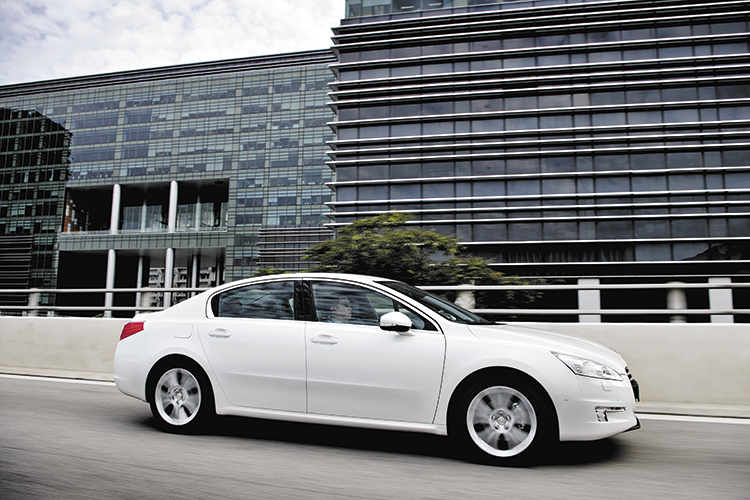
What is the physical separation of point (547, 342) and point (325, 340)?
65.8 inches

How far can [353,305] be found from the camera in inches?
171

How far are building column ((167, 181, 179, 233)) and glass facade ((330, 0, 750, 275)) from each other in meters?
30.1

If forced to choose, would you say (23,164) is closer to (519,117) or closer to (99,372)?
(519,117)

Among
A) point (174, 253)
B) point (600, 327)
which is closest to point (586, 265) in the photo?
point (600, 327)

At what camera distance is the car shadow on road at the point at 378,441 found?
3928mm

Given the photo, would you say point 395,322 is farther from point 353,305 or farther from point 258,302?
point 258,302

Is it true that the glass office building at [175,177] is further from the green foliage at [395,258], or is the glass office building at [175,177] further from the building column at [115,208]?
the green foliage at [395,258]

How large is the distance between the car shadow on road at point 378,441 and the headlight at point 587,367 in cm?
55

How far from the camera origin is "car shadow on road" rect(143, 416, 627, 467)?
3.93 meters

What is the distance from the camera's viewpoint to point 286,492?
3.14 metres

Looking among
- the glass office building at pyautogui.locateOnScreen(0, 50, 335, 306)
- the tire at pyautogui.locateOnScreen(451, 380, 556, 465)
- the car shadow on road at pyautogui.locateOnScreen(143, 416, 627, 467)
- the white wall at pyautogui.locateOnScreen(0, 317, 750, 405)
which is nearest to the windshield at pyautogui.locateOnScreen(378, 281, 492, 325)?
the tire at pyautogui.locateOnScreen(451, 380, 556, 465)

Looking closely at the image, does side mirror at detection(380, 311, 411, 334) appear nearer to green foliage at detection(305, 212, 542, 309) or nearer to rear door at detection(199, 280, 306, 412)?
rear door at detection(199, 280, 306, 412)

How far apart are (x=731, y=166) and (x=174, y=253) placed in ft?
188

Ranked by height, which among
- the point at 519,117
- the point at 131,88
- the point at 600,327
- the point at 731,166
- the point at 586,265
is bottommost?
the point at 600,327
